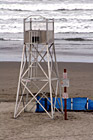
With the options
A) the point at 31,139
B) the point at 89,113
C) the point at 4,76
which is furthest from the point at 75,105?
the point at 4,76

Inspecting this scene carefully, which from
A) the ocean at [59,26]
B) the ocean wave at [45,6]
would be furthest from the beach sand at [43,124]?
the ocean wave at [45,6]

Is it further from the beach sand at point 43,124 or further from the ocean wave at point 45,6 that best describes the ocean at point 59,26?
the beach sand at point 43,124

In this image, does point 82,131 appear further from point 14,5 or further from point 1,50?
point 14,5

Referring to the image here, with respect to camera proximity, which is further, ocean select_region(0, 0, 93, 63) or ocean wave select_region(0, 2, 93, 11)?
ocean wave select_region(0, 2, 93, 11)

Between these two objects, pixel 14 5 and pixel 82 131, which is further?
pixel 14 5

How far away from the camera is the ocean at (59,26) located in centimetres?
5708

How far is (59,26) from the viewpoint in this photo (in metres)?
95.6

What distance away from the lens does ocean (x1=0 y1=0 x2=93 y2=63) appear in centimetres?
5708

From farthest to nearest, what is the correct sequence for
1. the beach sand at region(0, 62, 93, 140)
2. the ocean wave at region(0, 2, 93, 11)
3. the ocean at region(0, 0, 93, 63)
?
the ocean wave at region(0, 2, 93, 11) → the ocean at region(0, 0, 93, 63) → the beach sand at region(0, 62, 93, 140)

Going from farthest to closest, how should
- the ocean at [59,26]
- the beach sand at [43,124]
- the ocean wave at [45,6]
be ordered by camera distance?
the ocean wave at [45,6] → the ocean at [59,26] → the beach sand at [43,124]

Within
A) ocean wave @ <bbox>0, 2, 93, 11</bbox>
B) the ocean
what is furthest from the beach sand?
ocean wave @ <bbox>0, 2, 93, 11</bbox>

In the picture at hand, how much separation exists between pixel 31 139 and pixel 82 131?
2848 mm

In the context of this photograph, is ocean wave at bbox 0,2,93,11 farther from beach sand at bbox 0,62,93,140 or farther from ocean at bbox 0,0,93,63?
beach sand at bbox 0,62,93,140

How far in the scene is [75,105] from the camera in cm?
2494
